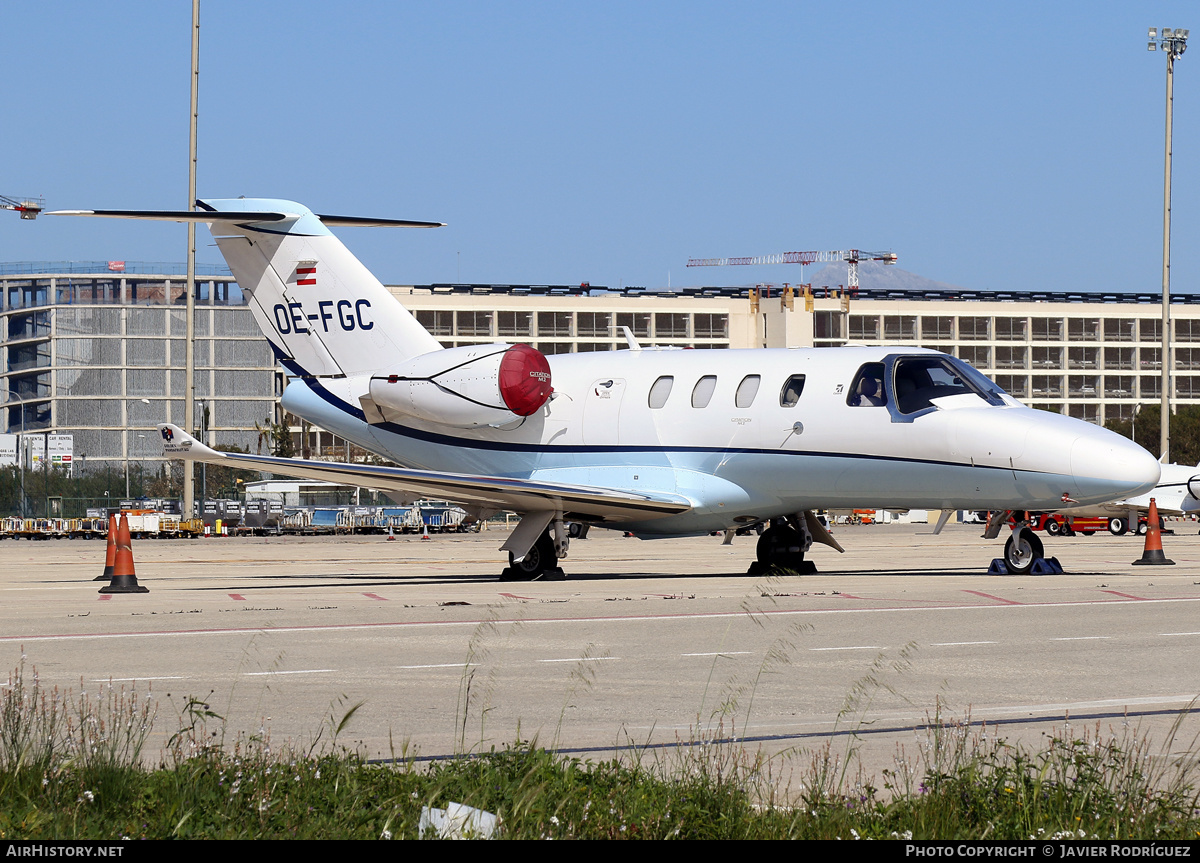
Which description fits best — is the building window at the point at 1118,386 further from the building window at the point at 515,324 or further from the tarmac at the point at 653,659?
the tarmac at the point at 653,659

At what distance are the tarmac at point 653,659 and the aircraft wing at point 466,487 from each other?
117 centimetres

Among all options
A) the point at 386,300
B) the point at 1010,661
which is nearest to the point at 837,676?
the point at 1010,661

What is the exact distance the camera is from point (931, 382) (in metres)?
20.8

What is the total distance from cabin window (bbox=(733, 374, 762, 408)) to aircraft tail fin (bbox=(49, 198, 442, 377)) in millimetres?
6018

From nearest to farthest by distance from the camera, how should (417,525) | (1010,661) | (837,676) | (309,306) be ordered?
(837,676), (1010,661), (309,306), (417,525)

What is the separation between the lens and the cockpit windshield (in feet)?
67.6

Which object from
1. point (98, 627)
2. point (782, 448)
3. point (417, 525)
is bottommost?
point (417, 525)

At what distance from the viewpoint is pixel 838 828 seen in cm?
542

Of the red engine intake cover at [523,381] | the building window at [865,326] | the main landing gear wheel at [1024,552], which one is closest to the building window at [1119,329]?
the building window at [865,326]

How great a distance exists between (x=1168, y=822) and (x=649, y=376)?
1782 cm

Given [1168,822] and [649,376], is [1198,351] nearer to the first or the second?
[649,376]

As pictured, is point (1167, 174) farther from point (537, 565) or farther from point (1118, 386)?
point (1118, 386)

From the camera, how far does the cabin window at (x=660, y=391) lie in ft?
74.6

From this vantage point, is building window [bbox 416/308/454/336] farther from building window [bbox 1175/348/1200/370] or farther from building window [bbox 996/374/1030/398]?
building window [bbox 1175/348/1200/370]
